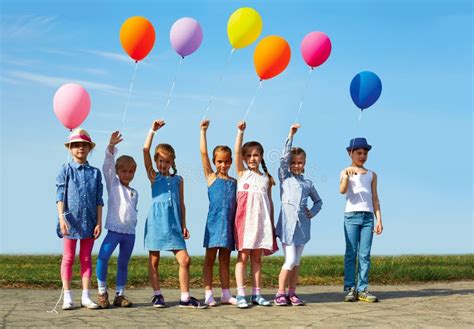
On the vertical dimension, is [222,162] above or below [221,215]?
above

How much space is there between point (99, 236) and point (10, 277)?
3.86 m

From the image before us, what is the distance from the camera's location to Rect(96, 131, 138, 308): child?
24.9 ft

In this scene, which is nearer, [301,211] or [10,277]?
[301,211]

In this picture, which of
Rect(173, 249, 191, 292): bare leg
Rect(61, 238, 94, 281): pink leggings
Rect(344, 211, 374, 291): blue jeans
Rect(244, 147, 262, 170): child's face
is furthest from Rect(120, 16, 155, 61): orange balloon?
Rect(344, 211, 374, 291): blue jeans

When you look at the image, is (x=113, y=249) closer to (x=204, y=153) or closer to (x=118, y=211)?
(x=118, y=211)

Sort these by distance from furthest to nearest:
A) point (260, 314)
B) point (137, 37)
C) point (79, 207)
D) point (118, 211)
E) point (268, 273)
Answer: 1. point (268, 273)
2. point (137, 37)
3. point (118, 211)
4. point (79, 207)
5. point (260, 314)

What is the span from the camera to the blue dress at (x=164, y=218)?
7.54m

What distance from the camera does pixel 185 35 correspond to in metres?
8.66

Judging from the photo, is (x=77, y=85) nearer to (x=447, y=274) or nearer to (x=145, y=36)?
(x=145, y=36)

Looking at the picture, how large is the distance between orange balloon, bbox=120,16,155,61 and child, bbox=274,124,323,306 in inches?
80.5

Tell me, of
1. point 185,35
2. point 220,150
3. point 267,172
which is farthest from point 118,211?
point 185,35

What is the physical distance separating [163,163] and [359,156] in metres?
2.53

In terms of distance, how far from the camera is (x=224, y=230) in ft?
25.0

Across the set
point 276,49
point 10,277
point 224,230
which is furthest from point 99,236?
point 10,277
